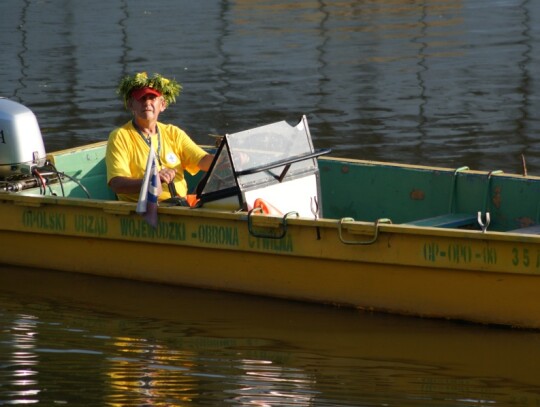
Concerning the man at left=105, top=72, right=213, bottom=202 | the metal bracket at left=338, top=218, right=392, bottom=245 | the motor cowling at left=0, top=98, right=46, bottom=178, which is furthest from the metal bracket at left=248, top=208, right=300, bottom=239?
the motor cowling at left=0, top=98, right=46, bottom=178

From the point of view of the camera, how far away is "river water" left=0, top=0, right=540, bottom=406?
8.49 meters

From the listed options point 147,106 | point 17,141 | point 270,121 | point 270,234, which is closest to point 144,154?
point 147,106

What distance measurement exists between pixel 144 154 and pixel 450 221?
225cm

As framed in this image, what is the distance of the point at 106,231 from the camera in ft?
34.5

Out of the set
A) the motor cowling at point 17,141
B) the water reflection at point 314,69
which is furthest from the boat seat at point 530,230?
the water reflection at point 314,69

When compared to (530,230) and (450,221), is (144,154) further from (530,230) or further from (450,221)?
(530,230)

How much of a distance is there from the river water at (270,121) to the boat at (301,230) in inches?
6.6

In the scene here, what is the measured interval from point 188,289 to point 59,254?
1.16 meters

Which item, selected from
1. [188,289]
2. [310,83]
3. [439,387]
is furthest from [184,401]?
[310,83]

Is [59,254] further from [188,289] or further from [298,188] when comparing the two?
[298,188]

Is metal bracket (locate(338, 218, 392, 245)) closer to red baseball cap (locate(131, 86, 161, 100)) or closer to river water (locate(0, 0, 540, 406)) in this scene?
river water (locate(0, 0, 540, 406))

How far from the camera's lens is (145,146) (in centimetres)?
1052

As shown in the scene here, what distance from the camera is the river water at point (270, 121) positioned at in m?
8.49

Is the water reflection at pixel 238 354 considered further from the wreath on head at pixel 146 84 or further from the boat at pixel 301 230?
the wreath on head at pixel 146 84
